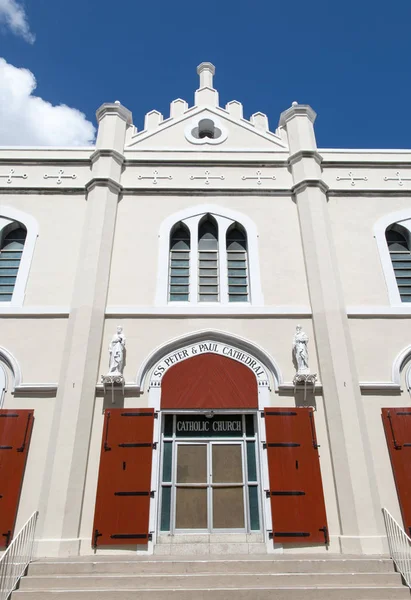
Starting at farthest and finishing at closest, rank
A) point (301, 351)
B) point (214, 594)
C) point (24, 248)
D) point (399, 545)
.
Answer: point (24, 248)
point (301, 351)
point (399, 545)
point (214, 594)

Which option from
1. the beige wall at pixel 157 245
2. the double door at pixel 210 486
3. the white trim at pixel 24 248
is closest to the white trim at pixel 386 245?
the beige wall at pixel 157 245

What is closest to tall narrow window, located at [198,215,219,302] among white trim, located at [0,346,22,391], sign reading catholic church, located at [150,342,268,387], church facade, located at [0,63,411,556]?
church facade, located at [0,63,411,556]

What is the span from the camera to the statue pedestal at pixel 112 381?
29.4 ft

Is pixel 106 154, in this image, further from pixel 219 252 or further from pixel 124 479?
pixel 124 479

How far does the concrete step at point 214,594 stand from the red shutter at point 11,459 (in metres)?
1.89

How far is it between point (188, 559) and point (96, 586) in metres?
1.49

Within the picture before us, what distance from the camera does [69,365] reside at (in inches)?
365

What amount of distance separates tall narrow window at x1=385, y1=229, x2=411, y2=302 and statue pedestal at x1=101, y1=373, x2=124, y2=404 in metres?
6.81

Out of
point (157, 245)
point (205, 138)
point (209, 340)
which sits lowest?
point (209, 340)

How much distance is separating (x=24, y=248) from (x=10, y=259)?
466 millimetres

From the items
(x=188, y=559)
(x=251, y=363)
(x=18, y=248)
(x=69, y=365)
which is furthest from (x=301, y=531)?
(x=18, y=248)

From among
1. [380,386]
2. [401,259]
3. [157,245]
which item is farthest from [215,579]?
[401,259]

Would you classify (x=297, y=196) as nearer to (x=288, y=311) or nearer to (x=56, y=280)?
(x=288, y=311)

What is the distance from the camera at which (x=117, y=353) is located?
9234mm
